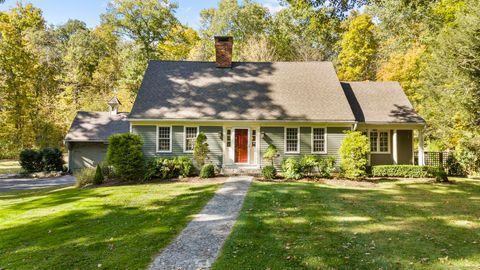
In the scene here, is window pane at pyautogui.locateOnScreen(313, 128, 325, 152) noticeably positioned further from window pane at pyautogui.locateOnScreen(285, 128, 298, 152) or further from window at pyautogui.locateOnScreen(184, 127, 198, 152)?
window at pyautogui.locateOnScreen(184, 127, 198, 152)

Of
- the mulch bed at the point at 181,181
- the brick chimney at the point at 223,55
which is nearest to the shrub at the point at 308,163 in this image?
the mulch bed at the point at 181,181

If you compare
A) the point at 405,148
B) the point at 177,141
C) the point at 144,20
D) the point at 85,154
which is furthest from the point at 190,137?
the point at 144,20

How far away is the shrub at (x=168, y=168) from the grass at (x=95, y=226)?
2.86 m

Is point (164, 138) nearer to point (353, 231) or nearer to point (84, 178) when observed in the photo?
point (84, 178)

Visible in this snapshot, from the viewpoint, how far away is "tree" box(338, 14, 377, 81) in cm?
3428

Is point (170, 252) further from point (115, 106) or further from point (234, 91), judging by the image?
point (115, 106)

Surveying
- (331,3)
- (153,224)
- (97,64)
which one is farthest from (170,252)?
(97,64)

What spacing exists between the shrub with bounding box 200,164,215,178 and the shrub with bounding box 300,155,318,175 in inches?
174

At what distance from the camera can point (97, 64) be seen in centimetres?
4200

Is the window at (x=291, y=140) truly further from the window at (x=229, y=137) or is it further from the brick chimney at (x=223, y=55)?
the brick chimney at (x=223, y=55)

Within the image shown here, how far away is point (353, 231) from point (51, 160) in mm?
21971

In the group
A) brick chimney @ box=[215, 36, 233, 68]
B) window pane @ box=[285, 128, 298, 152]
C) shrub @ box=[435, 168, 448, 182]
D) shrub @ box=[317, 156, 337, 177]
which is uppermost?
brick chimney @ box=[215, 36, 233, 68]

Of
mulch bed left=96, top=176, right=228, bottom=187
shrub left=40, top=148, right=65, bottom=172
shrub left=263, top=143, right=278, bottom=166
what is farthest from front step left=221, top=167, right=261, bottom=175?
shrub left=40, top=148, right=65, bottom=172

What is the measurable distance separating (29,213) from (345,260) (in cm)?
924
